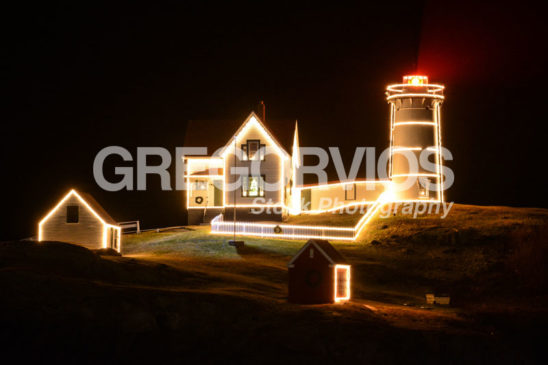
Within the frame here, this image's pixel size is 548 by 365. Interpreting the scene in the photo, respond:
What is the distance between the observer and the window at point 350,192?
61.0 m

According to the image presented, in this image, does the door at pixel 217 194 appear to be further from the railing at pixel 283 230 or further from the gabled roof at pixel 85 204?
the gabled roof at pixel 85 204

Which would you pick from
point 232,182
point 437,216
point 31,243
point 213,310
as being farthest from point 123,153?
point 213,310

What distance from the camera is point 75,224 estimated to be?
42344 mm

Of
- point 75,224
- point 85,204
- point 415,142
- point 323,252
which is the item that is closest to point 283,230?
point 415,142

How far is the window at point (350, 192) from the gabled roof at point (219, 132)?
24.2ft

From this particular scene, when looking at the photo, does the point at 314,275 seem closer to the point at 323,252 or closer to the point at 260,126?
the point at 323,252

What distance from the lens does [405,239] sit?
45688 millimetres

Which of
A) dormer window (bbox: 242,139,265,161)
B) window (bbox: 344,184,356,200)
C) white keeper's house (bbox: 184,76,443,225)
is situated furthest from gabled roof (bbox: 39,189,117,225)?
window (bbox: 344,184,356,200)

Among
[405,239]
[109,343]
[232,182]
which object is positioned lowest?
[109,343]

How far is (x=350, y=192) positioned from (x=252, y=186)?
35.8ft

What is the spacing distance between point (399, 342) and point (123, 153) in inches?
3108

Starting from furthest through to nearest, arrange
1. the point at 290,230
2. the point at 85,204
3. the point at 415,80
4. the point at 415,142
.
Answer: the point at 415,80
the point at 415,142
the point at 290,230
the point at 85,204

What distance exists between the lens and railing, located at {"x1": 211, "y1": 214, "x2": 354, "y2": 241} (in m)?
47.2

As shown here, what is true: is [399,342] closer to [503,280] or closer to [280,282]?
[280,282]
